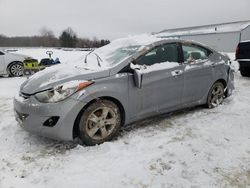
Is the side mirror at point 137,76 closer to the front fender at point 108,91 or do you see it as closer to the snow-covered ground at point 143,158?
the front fender at point 108,91

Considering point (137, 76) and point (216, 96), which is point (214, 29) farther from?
point (137, 76)

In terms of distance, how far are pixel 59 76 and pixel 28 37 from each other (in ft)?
254

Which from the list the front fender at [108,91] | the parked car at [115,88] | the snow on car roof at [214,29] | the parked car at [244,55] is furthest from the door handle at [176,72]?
the snow on car roof at [214,29]

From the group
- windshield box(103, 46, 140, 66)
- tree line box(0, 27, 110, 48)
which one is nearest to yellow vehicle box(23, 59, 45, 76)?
windshield box(103, 46, 140, 66)

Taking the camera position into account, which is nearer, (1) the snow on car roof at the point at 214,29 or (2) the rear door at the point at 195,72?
(2) the rear door at the point at 195,72

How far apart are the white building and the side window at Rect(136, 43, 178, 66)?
4002cm

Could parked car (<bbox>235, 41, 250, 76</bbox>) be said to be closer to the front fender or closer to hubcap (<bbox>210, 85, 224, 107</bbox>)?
hubcap (<bbox>210, 85, 224, 107</bbox>)

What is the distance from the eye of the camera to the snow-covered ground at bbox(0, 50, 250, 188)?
3089 millimetres

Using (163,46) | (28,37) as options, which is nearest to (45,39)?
(28,37)

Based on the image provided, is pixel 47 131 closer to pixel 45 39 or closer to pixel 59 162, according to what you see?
pixel 59 162

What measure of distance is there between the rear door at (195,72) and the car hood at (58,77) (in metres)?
1.66

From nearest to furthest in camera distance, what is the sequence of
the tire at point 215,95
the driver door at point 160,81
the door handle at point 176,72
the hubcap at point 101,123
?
the hubcap at point 101,123, the driver door at point 160,81, the door handle at point 176,72, the tire at point 215,95

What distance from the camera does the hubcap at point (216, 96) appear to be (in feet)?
18.7

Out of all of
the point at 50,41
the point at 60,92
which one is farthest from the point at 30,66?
the point at 50,41
